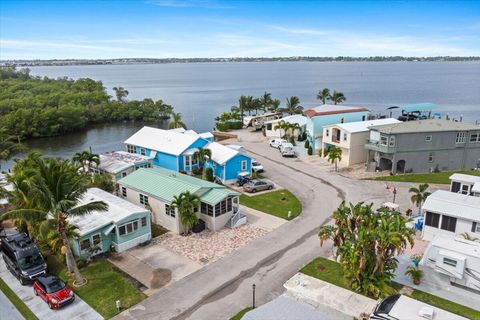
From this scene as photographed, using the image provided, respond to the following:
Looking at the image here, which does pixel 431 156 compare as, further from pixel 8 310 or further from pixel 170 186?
pixel 8 310

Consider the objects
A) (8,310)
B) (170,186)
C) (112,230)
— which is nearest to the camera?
(8,310)

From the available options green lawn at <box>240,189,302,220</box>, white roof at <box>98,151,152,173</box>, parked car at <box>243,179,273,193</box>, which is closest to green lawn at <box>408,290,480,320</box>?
green lawn at <box>240,189,302,220</box>

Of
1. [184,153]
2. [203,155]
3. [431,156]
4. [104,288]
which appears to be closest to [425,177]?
[431,156]

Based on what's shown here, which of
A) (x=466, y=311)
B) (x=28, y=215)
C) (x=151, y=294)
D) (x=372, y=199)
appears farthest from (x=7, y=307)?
(x=372, y=199)

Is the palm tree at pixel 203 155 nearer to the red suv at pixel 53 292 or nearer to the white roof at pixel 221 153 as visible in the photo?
the white roof at pixel 221 153

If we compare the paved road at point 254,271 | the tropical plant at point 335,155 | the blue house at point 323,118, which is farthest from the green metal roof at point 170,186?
the blue house at point 323,118

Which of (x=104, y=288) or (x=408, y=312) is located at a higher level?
(x=408, y=312)
